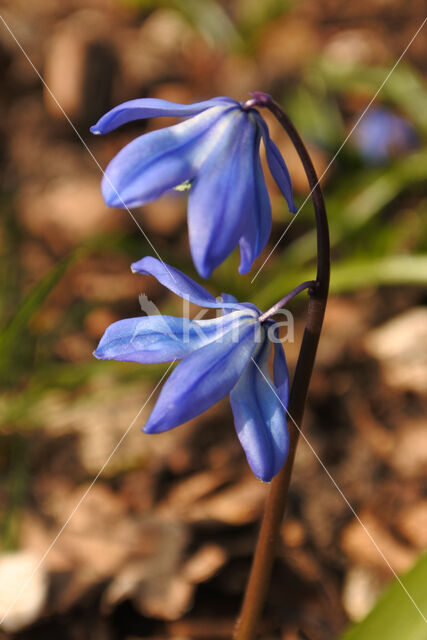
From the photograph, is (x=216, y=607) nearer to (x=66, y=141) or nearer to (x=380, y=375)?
(x=380, y=375)

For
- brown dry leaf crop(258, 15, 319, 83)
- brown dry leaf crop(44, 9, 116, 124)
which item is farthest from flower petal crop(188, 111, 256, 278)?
brown dry leaf crop(258, 15, 319, 83)

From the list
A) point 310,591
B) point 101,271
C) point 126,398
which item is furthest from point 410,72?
point 310,591

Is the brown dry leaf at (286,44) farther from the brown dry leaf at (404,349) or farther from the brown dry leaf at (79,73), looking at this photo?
the brown dry leaf at (404,349)

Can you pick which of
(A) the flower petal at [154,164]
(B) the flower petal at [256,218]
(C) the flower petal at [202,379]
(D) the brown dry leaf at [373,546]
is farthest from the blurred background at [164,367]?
(A) the flower petal at [154,164]

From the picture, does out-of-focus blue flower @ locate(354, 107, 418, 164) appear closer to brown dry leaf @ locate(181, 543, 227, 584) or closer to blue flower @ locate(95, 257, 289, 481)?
brown dry leaf @ locate(181, 543, 227, 584)

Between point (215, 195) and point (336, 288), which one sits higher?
point (215, 195)

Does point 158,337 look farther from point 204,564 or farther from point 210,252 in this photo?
point 204,564
